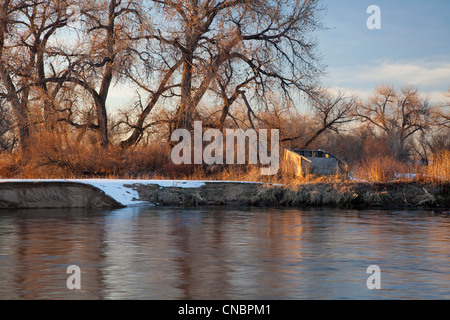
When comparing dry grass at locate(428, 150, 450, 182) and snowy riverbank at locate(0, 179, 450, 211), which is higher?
dry grass at locate(428, 150, 450, 182)

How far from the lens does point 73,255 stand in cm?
1056

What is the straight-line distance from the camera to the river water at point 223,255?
7605 millimetres

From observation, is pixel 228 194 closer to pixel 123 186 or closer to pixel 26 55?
pixel 123 186

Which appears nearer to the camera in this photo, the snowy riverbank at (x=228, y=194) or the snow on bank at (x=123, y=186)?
the snowy riverbank at (x=228, y=194)

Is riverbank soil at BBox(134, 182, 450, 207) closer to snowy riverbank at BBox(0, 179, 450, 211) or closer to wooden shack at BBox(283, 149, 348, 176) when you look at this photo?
snowy riverbank at BBox(0, 179, 450, 211)

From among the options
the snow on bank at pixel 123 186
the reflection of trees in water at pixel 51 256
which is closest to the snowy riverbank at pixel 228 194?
the snow on bank at pixel 123 186

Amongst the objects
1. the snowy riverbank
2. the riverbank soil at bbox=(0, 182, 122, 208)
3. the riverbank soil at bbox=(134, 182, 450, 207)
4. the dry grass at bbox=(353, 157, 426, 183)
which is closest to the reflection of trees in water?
the riverbank soil at bbox=(0, 182, 122, 208)

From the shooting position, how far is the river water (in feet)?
25.0

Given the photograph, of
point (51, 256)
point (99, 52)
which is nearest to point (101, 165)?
point (99, 52)

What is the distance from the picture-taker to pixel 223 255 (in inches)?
424

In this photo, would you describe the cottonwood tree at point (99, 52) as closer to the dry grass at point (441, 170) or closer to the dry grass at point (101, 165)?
the dry grass at point (101, 165)
